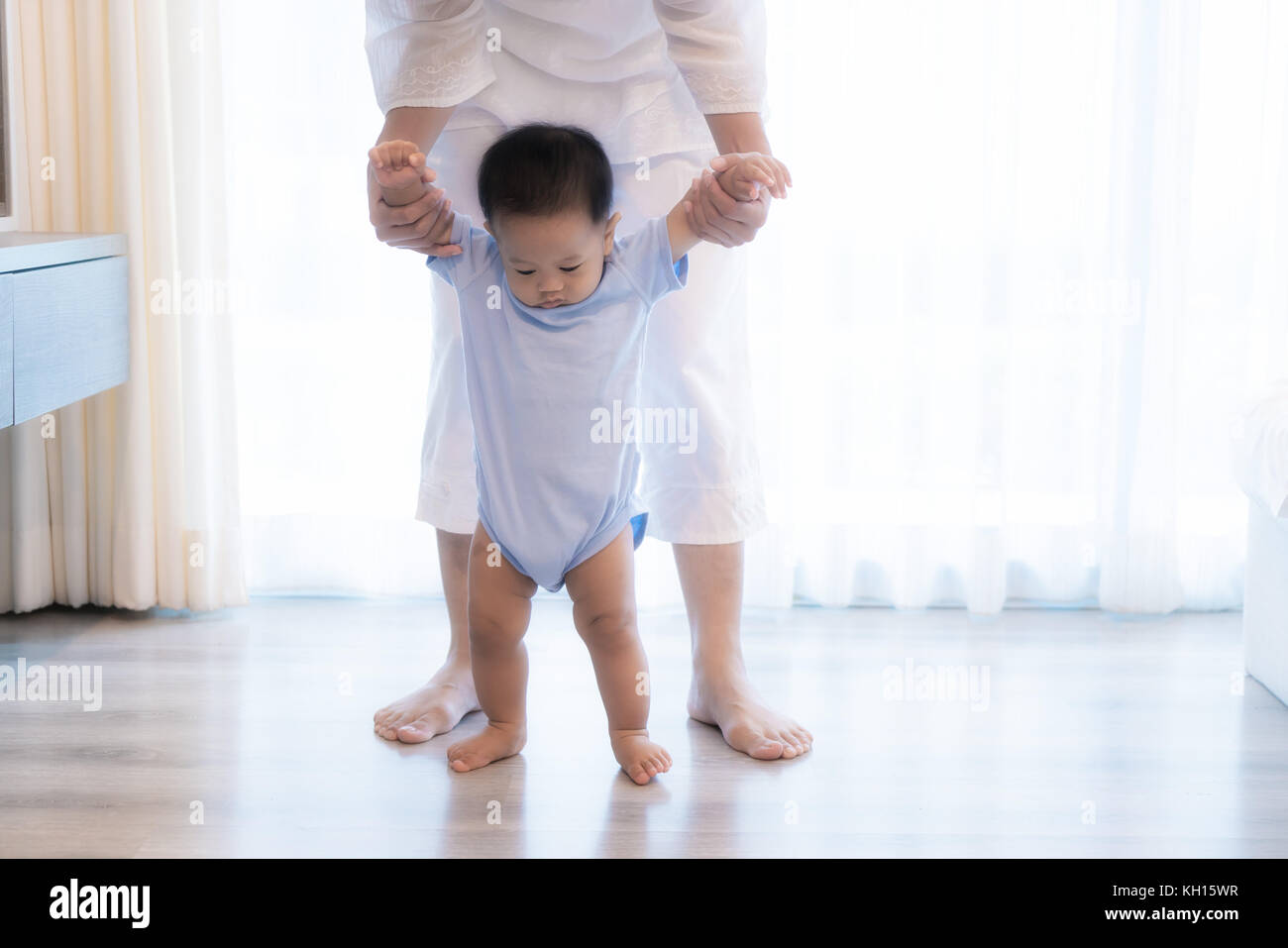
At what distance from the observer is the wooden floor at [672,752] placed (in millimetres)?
1272

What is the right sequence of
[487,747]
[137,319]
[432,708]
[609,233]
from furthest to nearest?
[137,319], [432,708], [487,747], [609,233]

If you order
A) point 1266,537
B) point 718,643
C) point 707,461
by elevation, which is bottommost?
point 718,643

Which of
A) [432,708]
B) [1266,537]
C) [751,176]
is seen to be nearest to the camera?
[751,176]

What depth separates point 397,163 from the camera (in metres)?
1.24

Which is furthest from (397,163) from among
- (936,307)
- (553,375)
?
(936,307)

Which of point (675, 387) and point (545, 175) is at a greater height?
point (545, 175)

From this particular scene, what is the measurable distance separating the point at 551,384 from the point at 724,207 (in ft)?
0.87

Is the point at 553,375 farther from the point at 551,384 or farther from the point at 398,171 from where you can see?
the point at 398,171

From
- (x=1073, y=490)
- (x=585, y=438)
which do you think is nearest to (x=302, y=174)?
(x=585, y=438)

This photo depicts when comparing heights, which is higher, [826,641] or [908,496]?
[908,496]
